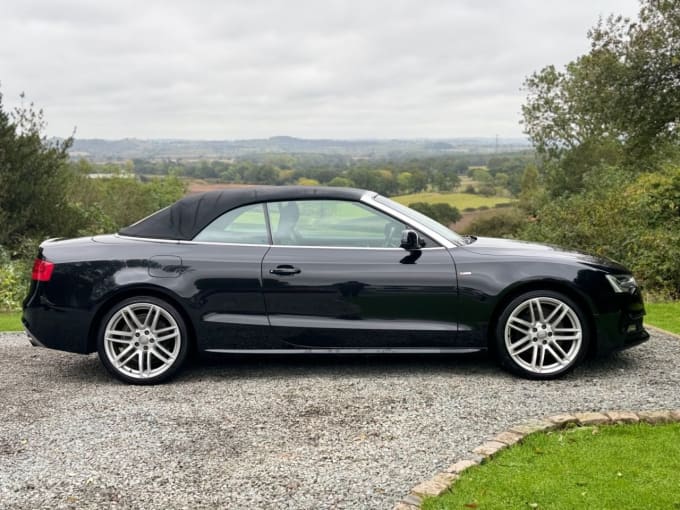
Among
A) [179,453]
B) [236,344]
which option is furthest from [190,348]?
[179,453]

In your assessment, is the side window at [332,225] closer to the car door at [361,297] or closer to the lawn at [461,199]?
the car door at [361,297]

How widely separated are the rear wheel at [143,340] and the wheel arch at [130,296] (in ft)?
0.16

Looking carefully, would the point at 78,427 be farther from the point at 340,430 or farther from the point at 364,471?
the point at 364,471

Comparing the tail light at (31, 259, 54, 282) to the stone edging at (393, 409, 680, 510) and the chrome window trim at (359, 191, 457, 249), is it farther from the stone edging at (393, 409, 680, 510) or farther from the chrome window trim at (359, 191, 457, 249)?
the stone edging at (393, 409, 680, 510)

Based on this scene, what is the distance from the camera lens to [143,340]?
18.8 feet

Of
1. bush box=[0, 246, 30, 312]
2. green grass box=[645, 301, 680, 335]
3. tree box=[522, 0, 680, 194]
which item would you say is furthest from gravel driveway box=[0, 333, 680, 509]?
tree box=[522, 0, 680, 194]

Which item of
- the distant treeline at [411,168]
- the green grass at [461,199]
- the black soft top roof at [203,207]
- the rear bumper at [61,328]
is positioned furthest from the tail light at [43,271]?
the green grass at [461,199]

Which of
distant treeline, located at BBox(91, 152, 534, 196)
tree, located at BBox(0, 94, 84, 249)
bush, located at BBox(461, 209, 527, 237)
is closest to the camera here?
tree, located at BBox(0, 94, 84, 249)

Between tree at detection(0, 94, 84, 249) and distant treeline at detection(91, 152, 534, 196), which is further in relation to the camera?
distant treeline at detection(91, 152, 534, 196)

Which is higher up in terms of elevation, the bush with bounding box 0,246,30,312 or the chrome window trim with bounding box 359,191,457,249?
the chrome window trim with bounding box 359,191,457,249

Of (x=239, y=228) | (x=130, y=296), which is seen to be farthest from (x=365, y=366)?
(x=130, y=296)

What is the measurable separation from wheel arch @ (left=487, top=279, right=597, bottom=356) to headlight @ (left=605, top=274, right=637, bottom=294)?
0.28m

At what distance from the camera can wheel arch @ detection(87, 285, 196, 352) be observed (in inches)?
225

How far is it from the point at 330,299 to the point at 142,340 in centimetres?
160
